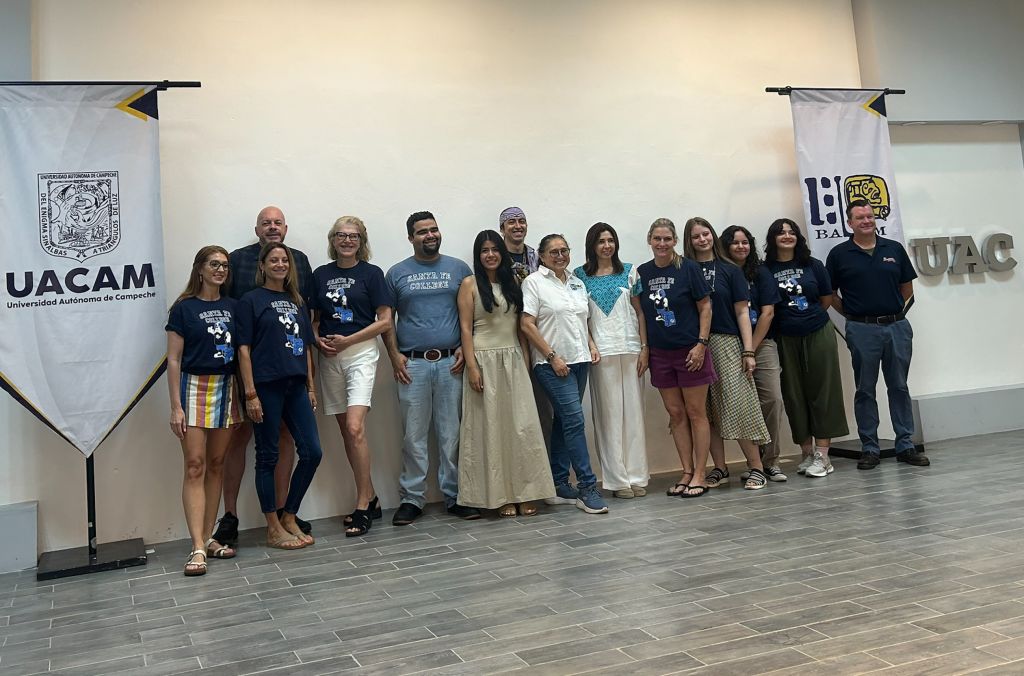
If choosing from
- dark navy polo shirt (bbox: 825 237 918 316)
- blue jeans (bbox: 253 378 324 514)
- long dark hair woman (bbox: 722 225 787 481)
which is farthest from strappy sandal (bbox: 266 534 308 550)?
dark navy polo shirt (bbox: 825 237 918 316)

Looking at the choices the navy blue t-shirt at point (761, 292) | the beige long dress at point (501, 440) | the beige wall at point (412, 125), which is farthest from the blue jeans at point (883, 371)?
the beige long dress at point (501, 440)

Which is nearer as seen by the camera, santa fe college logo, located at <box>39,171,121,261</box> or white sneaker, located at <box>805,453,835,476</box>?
santa fe college logo, located at <box>39,171,121,261</box>

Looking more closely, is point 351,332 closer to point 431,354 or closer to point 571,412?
point 431,354

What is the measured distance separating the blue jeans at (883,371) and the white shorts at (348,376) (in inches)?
120

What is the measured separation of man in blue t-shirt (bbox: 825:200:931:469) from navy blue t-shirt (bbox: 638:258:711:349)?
4.03ft

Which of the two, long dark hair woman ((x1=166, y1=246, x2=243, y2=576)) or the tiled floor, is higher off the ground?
long dark hair woman ((x1=166, y1=246, x2=243, y2=576))

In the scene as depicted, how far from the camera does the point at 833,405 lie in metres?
5.12

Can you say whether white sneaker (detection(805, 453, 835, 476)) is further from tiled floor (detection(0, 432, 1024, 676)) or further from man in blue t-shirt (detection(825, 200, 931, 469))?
tiled floor (detection(0, 432, 1024, 676))

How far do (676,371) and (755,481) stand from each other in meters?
0.77

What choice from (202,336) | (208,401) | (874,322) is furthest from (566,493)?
(874,322)

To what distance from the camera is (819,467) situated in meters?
4.93

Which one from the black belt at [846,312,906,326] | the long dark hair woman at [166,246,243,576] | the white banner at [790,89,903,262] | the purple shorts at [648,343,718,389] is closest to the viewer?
the long dark hair woman at [166,246,243,576]

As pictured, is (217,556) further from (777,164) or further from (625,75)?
(777,164)

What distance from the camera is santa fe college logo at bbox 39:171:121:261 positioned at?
4031 mm
